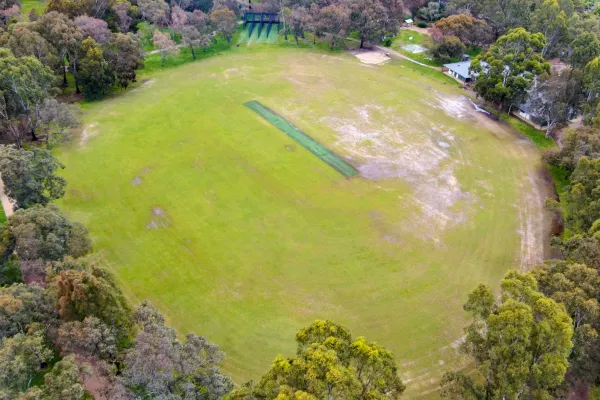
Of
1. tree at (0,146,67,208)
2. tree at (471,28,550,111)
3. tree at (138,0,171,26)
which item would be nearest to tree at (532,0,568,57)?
tree at (471,28,550,111)

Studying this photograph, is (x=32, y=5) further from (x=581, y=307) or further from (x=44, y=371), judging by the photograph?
(x=581, y=307)

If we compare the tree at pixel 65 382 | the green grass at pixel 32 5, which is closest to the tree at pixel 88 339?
the tree at pixel 65 382

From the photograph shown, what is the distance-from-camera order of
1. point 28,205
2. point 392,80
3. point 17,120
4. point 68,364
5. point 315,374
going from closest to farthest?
point 315,374 < point 68,364 < point 28,205 < point 17,120 < point 392,80

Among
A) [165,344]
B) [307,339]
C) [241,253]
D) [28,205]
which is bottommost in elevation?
[241,253]

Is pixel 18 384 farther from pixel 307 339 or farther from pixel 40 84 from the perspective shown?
pixel 40 84

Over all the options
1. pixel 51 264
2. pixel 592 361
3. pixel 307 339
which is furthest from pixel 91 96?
pixel 592 361

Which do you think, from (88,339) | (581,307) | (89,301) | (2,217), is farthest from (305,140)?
(88,339)
